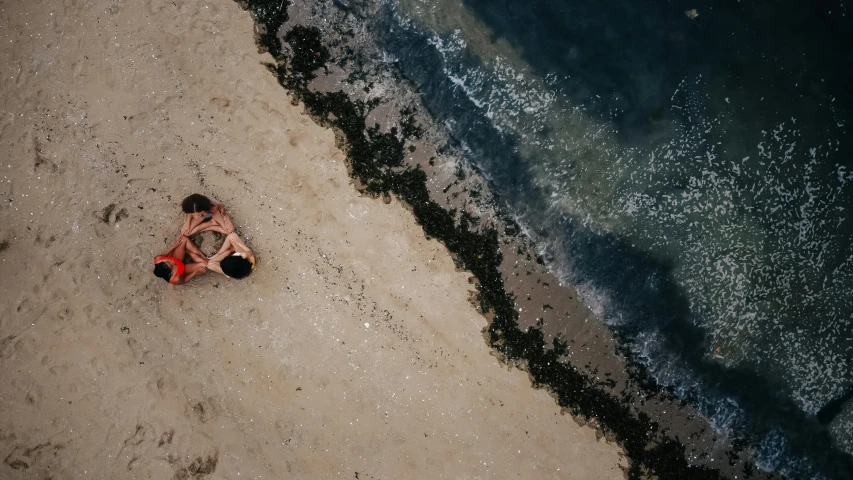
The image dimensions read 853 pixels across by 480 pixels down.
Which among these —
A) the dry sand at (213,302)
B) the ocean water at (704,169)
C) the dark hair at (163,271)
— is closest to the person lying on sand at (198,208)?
the dry sand at (213,302)

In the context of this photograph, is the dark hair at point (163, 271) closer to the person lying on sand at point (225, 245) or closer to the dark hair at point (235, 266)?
the person lying on sand at point (225, 245)

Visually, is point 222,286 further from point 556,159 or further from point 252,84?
point 556,159

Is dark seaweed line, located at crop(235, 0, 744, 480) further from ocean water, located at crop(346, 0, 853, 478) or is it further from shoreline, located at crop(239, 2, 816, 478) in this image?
ocean water, located at crop(346, 0, 853, 478)

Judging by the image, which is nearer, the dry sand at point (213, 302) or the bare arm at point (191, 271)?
the bare arm at point (191, 271)

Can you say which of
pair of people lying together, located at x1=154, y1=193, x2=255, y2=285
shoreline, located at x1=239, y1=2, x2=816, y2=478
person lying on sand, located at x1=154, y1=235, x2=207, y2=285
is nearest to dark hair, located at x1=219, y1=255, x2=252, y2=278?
pair of people lying together, located at x1=154, y1=193, x2=255, y2=285

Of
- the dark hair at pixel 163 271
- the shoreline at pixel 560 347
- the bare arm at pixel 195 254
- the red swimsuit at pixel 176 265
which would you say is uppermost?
the shoreline at pixel 560 347

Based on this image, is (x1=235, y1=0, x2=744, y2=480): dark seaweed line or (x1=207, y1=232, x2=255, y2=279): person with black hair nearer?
(x1=207, y1=232, x2=255, y2=279): person with black hair

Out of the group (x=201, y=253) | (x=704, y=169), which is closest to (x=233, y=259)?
(x=201, y=253)
